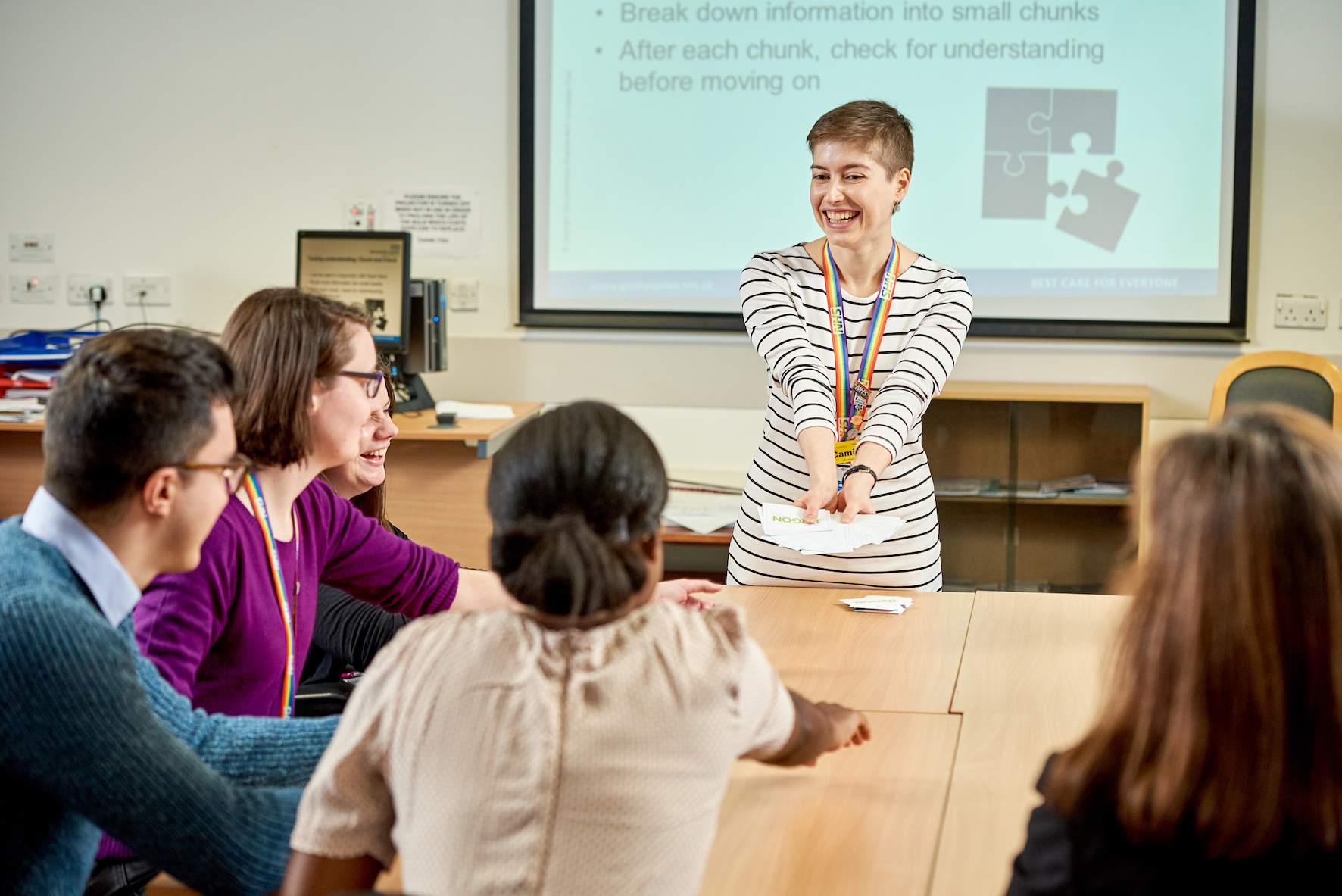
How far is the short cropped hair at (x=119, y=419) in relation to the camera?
973mm

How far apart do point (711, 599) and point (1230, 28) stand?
2864 millimetres

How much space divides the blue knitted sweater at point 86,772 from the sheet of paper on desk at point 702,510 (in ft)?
7.60

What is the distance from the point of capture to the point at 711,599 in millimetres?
1822

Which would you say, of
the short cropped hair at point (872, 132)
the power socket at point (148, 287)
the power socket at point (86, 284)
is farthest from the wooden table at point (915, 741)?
the power socket at point (86, 284)

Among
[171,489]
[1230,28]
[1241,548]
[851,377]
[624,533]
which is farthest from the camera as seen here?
→ [1230,28]

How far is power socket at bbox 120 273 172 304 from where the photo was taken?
4086 mm

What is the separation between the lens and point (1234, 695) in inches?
26.4

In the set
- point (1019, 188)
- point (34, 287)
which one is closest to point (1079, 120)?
point (1019, 188)

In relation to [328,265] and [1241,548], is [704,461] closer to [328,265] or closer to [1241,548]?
[328,265]

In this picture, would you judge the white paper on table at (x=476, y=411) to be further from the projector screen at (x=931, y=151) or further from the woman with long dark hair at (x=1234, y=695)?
the woman with long dark hair at (x=1234, y=695)

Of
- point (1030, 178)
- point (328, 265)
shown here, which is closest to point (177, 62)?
point (328, 265)

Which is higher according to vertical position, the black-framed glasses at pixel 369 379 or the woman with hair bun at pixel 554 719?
the black-framed glasses at pixel 369 379

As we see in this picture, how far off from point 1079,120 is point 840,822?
3116 mm

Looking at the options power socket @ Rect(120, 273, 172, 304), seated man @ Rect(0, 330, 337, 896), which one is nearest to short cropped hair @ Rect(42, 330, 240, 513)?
seated man @ Rect(0, 330, 337, 896)
